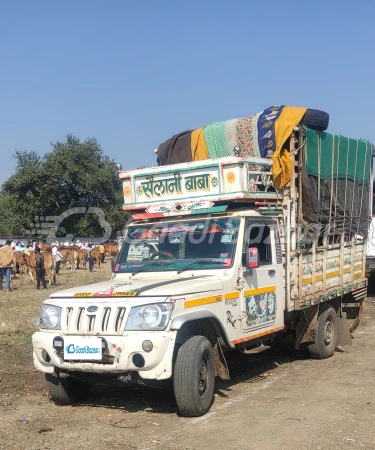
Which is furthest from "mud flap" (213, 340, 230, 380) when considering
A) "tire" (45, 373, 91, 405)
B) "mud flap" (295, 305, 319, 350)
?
"mud flap" (295, 305, 319, 350)

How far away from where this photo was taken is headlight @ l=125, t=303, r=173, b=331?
19.4ft

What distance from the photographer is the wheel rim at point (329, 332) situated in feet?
30.8

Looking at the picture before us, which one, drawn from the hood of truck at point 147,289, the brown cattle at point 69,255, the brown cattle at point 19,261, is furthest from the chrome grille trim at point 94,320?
the brown cattle at point 69,255

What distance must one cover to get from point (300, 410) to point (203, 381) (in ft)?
3.50

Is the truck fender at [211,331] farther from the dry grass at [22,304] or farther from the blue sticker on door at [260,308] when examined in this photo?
the dry grass at [22,304]

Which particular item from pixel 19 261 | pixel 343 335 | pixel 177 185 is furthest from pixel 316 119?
pixel 19 261

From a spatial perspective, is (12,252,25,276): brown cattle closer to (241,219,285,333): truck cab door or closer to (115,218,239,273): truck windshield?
(115,218,239,273): truck windshield

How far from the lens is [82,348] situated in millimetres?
6039

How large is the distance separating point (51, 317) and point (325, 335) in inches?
186

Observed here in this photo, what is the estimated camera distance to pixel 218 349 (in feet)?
22.2

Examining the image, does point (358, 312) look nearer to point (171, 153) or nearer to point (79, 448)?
point (171, 153)

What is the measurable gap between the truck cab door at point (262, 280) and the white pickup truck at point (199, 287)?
1 centimetres

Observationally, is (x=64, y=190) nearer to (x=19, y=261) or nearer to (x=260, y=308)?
(x=19, y=261)

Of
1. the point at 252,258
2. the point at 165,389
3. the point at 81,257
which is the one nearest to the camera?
the point at 252,258
